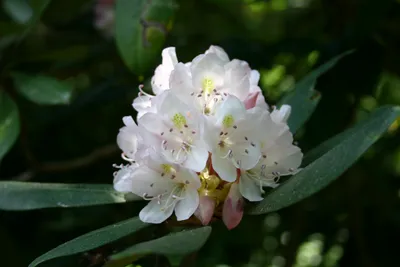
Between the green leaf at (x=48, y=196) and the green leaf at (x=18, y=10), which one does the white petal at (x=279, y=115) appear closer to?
the green leaf at (x=48, y=196)

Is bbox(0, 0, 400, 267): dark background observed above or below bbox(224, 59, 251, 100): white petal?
below

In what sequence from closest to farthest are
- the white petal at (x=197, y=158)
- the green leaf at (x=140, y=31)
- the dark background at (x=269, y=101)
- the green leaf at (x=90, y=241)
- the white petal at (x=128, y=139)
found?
the green leaf at (x=90, y=241) < the white petal at (x=197, y=158) < the white petal at (x=128, y=139) < the green leaf at (x=140, y=31) < the dark background at (x=269, y=101)

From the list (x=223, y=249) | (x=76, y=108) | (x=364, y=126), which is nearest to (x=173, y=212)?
(x=364, y=126)

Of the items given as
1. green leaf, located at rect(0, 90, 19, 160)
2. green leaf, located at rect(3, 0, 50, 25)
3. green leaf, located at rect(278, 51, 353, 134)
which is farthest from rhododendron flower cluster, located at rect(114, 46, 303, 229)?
green leaf, located at rect(3, 0, 50, 25)

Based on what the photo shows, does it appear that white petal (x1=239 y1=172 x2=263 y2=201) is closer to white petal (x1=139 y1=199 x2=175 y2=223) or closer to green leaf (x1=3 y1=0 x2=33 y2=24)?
white petal (x1=139 y1=199 x2=175 y2=223)

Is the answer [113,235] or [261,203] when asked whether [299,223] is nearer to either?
[261,203]

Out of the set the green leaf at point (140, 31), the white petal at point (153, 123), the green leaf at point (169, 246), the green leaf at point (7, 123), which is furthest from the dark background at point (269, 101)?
the green leaf at point (169, 246)
